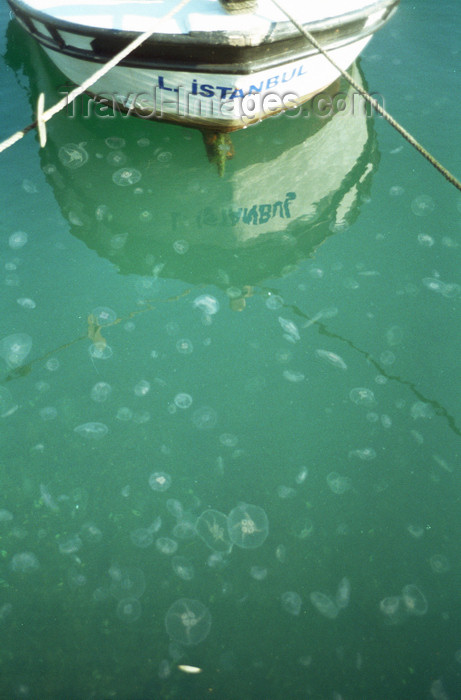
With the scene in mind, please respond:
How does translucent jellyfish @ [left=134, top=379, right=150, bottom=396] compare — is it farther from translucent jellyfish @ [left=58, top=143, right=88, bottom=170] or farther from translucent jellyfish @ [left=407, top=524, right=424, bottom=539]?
translucent jellyfish @ [left=58, top=143, right=88, bottom=170]

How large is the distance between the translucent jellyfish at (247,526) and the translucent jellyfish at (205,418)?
0.56 m

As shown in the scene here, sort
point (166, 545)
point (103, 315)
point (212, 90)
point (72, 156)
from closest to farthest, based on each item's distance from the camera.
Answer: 1. point (166, 545)
2. point (103, 315)
3. point (212, 90)
4. point (72, 156)

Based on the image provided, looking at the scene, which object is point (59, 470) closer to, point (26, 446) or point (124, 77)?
point (26, 446)

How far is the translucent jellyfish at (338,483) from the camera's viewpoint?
321 cm

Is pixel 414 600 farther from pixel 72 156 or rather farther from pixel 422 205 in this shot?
pixel 72 156

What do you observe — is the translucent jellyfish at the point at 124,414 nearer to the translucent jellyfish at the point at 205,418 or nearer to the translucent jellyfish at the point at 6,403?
the translucent jellyfish at the point at 205,418

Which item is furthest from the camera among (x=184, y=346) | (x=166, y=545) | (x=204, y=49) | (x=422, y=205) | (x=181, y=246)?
(x=422, y=205)

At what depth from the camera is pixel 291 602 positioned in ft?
9.34

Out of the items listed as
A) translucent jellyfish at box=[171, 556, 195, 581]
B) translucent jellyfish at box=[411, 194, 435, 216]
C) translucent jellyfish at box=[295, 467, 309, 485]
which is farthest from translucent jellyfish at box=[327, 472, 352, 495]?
translucent jellyfish at box=[411, 194, 435, 216]

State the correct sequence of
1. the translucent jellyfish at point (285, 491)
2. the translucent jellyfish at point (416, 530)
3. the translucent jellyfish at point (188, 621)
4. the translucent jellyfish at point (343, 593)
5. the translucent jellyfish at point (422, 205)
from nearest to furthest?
1. the translucent jellyfish at point (188, 621)
2. the translucent jellyfish at point (343, 593)
3. the translucent jellyfish at point (416, 530)
4. the translucent jellyfish at point (285, 491)
5. the translucent jellyfish at point (422, 205)

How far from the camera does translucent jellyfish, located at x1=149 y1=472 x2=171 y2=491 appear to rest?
3232 millimetres

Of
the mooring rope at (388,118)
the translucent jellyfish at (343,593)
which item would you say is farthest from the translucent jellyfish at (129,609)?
the mooring rope at (388,118)

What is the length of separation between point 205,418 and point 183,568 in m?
0.92

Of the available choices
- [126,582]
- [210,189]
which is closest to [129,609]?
[126,582]
